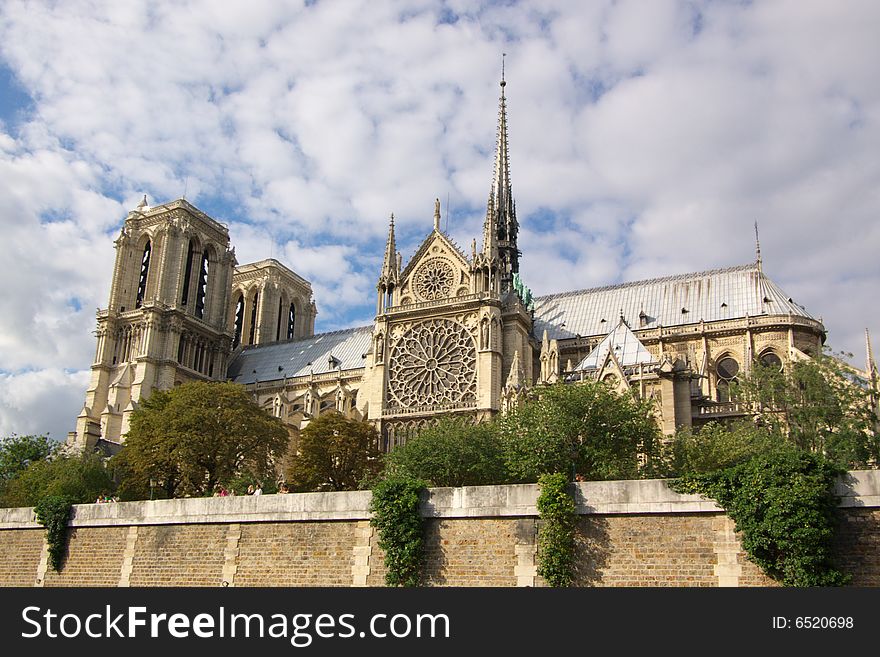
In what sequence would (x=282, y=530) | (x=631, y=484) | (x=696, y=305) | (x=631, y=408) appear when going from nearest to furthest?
(x=631, y=484)
(x=282, y=530)
(x=631, y=408)
(x=696, y=305)

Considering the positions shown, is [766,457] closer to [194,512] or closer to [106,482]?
[194,512]

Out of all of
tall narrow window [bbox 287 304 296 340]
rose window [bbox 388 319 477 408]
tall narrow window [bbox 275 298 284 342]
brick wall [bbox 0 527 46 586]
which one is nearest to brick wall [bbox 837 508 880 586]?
brick wall [bbox 0 527 46 586]

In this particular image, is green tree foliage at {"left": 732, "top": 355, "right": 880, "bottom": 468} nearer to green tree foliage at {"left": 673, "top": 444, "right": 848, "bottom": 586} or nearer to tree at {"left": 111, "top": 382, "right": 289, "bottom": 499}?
green tree foliage at {"left": 673, "top": 444, "right": 848, "bottom": 586}

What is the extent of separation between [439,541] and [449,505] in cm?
76

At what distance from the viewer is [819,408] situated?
1256 inches

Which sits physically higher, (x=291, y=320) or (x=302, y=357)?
(x=291, y=320)

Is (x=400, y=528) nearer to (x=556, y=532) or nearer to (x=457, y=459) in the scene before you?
(x=556, y=532)

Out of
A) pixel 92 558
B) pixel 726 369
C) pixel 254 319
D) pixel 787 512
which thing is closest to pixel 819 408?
pixel 726 369

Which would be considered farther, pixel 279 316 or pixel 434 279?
pixel 279 316

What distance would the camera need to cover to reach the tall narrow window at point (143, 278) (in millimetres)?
66125
